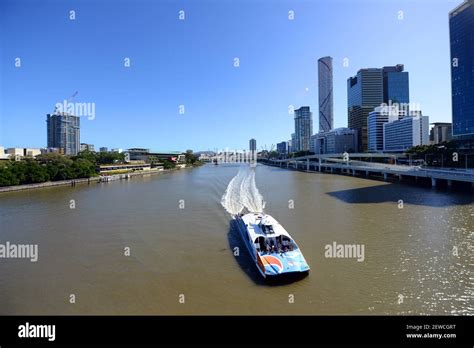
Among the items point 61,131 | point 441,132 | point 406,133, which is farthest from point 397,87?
point 61,131

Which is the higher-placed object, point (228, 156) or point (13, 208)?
point (228, 156)

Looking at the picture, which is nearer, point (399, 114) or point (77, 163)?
point (77, 163)

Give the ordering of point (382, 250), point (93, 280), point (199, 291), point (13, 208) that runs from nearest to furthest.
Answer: point (199, 291), point (93, 280), point (382, 250), point (13, 208)

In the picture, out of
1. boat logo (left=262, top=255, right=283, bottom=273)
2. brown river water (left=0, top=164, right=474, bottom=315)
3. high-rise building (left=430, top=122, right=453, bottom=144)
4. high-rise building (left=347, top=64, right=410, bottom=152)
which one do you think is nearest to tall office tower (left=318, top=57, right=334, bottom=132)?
high-rise building (left=347, top=64, right=410, bottom=152)

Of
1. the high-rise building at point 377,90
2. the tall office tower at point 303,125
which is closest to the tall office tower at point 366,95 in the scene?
the high-rise building at point 377,90

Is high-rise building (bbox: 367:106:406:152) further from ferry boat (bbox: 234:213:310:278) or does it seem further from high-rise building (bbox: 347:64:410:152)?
ferry boat (bbox: 234:213:310:278)

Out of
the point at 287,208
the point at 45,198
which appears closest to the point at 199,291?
the point at 287,208
